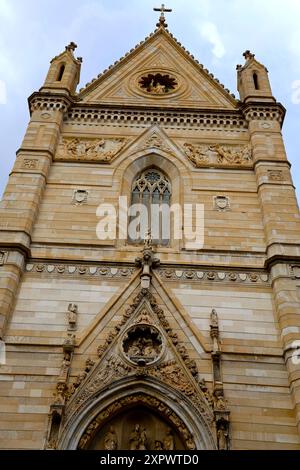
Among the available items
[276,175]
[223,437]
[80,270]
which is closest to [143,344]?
[80,270]

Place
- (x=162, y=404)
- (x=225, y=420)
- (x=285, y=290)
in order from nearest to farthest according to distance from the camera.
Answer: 1. (x=225, y=420)
2. (x=162, y=404)
3. (x=285, y=290)

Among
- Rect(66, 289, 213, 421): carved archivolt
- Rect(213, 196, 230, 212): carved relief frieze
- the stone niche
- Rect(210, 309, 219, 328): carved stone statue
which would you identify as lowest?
the stone niche

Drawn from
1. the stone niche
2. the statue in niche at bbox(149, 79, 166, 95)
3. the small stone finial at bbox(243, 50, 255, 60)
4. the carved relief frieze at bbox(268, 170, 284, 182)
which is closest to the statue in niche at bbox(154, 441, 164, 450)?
the stone niche

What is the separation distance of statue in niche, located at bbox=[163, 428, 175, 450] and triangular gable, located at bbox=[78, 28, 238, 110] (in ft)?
38.5

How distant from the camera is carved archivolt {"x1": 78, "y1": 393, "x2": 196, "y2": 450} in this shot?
9438 mm

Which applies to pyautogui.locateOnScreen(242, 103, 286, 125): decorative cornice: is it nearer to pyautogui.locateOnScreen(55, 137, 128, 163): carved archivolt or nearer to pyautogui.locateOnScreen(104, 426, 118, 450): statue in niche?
pyautogui.locateOnScreen(55, 137, 128, 163): carved archivolt

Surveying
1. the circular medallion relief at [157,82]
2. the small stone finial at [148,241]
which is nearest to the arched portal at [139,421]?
the small stone finial at [148,241]

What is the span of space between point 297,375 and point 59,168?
31.1 ft

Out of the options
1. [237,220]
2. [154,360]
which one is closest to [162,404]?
[154,360]

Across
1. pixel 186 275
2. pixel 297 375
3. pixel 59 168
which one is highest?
pixel 59 168

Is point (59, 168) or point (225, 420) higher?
point (59, 168)

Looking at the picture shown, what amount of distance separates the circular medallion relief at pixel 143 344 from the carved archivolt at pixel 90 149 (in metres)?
6.37

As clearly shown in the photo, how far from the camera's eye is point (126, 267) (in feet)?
40.5

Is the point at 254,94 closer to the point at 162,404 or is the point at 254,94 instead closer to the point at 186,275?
the point at 186,275
